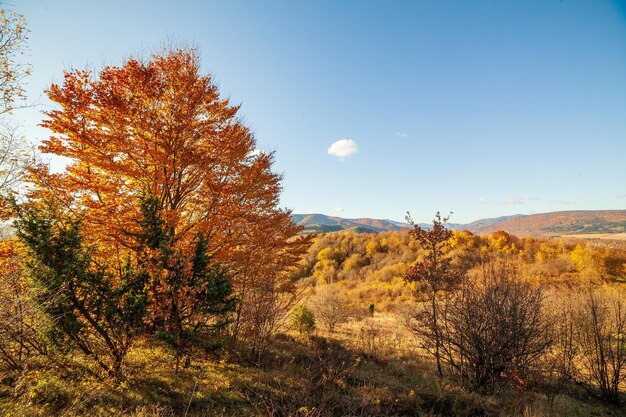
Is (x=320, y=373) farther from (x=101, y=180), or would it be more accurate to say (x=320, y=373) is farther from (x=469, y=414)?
(x=101, y=180)

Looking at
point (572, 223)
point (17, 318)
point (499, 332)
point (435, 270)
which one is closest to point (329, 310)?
point (435, 270)

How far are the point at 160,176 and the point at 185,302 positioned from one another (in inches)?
211

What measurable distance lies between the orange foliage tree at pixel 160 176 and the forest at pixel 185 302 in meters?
0.06

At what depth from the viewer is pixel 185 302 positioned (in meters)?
8.12

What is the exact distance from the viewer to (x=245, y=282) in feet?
33.7

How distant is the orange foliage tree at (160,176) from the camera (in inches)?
342

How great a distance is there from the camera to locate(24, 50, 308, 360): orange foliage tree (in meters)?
8.68

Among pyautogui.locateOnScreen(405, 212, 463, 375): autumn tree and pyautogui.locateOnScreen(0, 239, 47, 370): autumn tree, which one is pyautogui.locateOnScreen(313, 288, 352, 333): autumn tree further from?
pyautogui.locateOnScreen(0, 239, 47, 370): autumn tree

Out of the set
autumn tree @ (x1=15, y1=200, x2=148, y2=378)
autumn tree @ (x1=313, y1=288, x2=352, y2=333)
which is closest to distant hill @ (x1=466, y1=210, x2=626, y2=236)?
autumn tree @ (x1=313, y1=288, x2=352, y2=333)

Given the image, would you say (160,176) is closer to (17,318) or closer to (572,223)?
(17,318)

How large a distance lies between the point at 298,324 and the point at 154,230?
11841 millimetres

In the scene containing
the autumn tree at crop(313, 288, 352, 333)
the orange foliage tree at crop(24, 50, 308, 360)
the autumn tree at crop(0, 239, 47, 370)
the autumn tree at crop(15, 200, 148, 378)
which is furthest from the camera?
the autumn tree at crop(313, 288, 352, 333)

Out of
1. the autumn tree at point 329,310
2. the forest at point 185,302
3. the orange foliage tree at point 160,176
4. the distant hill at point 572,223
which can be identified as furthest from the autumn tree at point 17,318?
the distant hill at point 572,223

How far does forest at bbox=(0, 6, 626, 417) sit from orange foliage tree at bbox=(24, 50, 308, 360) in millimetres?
59
